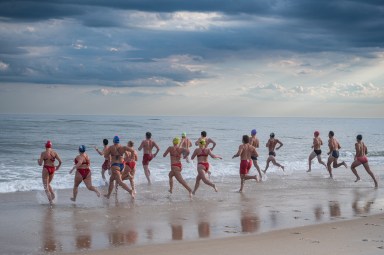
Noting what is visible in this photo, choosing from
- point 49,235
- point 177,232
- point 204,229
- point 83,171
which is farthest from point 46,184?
point 204,229

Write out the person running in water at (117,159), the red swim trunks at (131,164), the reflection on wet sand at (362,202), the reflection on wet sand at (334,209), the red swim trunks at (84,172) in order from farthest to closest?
the red swim trunks at (131,164) → the person running in water at (117,159) → the red swim trunks at (84,172) → the reflection on wet sand at (362,202) → the reflection on wet sand at (334,209)

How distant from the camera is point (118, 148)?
51.0ft

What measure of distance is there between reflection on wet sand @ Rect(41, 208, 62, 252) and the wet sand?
0.02 meters

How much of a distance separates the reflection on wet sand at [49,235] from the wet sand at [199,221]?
18 mm

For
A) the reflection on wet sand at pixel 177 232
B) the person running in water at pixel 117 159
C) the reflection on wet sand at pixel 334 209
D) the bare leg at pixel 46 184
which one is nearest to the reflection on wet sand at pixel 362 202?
the reflection on wet sand at pixel 334 209

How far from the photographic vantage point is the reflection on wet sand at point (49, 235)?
1002 cm

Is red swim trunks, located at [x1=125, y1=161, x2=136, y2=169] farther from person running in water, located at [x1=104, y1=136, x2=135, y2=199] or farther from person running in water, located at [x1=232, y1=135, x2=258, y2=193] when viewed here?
person running in water, located at [x1=232, y1=135, x2=258, y2=193]

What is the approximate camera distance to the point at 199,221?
12.7 metres

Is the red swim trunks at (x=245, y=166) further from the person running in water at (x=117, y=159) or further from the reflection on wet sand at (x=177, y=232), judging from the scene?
the reflection on wet sand at (x=177, y=232)

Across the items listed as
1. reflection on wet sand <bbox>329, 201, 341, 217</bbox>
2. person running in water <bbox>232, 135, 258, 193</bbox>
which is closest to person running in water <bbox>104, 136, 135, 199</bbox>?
person running in water <bbox>232, 135, 258, 193</bbox>

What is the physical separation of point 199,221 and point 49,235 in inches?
132

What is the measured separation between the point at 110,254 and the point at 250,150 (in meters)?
8.89

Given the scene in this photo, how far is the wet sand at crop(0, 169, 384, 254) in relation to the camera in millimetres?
10094

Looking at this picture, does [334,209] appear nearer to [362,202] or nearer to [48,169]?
[362,202]
